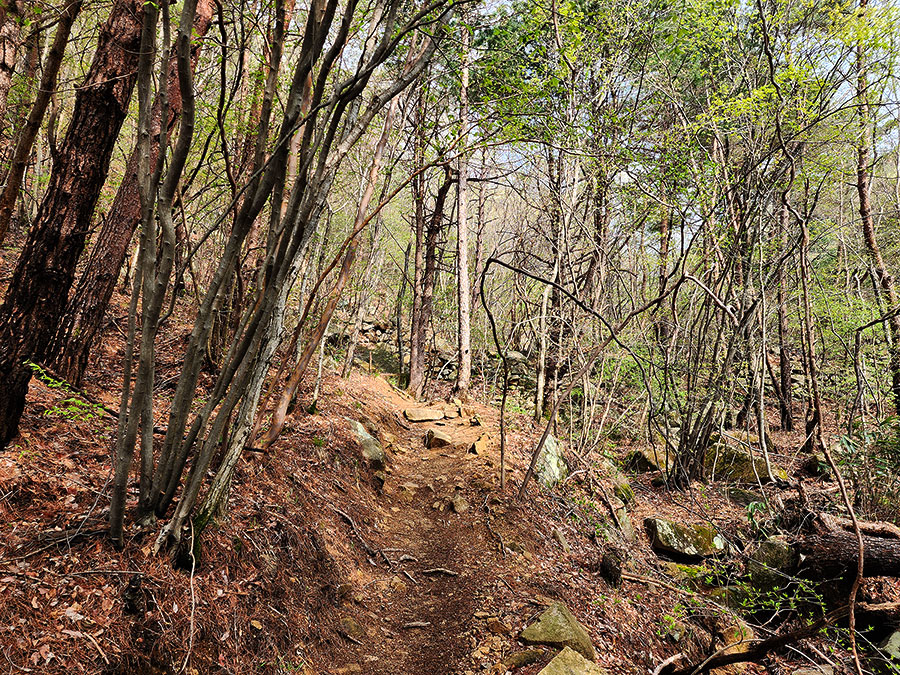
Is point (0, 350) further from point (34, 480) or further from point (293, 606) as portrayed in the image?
point (293, 606)

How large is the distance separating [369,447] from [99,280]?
380cm

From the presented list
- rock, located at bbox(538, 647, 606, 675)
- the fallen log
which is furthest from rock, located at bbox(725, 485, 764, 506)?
rock, located at bbox(538, 647, 606, 675)

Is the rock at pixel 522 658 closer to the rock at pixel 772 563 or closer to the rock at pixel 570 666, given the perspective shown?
the rock at pixel 570 666

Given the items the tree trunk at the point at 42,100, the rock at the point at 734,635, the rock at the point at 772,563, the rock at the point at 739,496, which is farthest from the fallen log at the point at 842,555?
the tree trunk at the point at 42,100

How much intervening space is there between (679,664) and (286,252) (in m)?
5.12

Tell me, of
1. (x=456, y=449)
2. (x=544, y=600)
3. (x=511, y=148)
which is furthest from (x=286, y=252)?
(x=511, y=148)

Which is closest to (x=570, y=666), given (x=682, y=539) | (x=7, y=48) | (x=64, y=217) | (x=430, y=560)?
(x=430, y=560)

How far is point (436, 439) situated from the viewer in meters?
8.38

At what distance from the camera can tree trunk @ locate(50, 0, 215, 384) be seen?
449 centimetres

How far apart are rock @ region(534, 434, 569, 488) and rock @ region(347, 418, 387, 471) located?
230 centimetres

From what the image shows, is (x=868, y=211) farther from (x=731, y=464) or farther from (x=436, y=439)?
(x=436, y=439)

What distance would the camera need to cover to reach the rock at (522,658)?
353 cm

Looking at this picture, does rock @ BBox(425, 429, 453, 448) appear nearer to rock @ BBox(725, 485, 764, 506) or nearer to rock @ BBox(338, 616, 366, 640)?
rock @ BBox(338, 616, 366, 640)

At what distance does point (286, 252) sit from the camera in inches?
97.3
